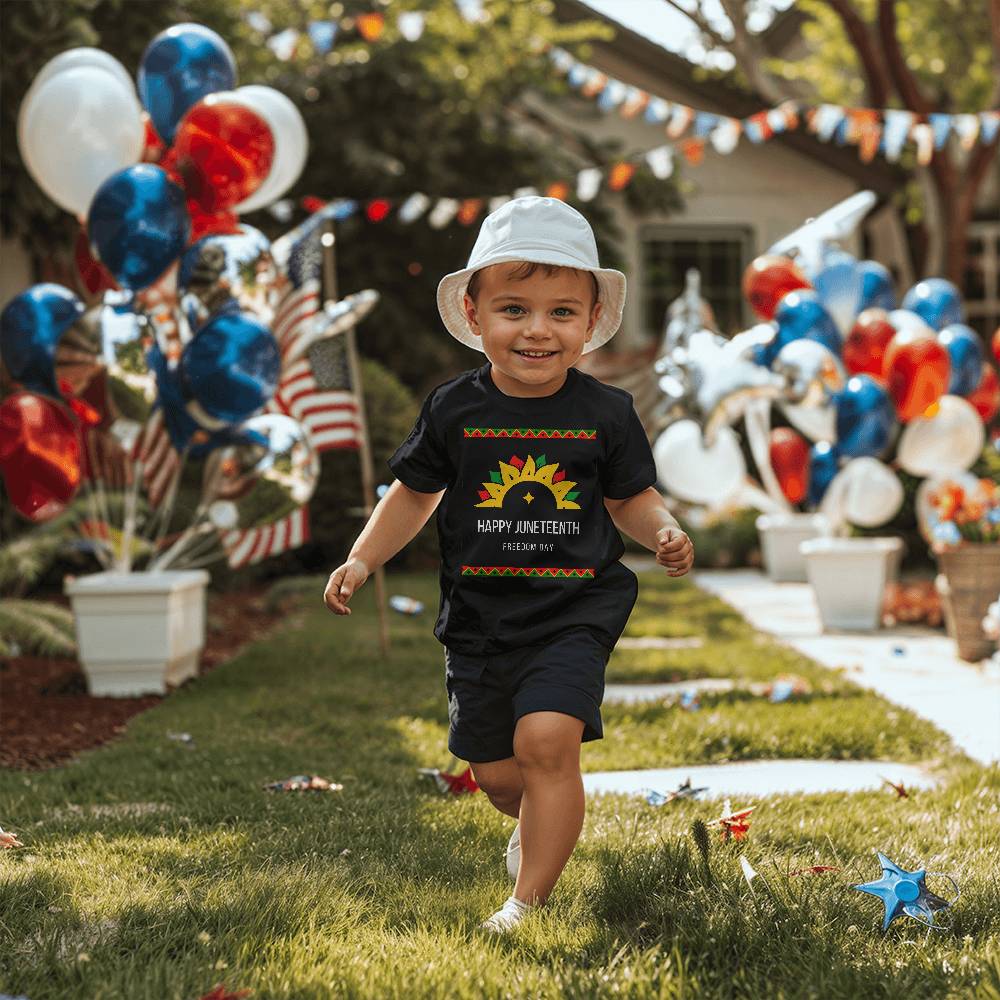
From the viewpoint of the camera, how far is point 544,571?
2643 mm

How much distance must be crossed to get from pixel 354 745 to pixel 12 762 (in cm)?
110

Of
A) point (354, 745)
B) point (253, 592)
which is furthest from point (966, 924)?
point (253, 592)

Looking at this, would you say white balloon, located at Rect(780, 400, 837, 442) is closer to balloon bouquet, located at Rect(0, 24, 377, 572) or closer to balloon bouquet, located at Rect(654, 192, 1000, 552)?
balloon bouquet, located at Rect(654, 192, 1000, 552)

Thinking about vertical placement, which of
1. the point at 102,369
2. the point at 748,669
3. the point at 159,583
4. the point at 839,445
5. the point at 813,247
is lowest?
the point at 748,669

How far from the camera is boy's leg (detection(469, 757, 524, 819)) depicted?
273cm

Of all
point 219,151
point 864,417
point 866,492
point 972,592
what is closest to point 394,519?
point 219,151

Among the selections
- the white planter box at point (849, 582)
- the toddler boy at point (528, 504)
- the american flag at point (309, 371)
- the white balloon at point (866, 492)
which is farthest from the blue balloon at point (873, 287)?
the toddler boy at point (528, 504)

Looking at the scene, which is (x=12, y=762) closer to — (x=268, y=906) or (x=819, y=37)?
(x=268, y=906)

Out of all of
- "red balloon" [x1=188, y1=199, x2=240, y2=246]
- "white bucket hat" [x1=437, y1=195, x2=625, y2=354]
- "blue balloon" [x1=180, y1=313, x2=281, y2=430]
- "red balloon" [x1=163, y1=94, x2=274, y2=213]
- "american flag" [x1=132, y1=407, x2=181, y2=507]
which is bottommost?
"american flag" [x1=132, y1=407, x2=181, y2=507]

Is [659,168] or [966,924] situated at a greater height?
[659,168]

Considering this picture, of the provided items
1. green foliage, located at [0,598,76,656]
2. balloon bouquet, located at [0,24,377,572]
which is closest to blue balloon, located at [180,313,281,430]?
balloon bouquet, located at [0,24,377,572]

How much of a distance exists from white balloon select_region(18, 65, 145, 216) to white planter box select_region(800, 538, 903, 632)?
429 centimetres

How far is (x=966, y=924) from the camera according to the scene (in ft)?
8.00

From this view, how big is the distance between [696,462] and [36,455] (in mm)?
5083
